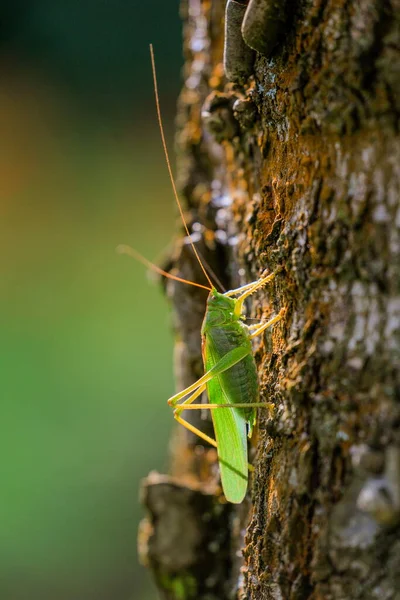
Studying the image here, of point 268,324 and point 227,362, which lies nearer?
point 268,324

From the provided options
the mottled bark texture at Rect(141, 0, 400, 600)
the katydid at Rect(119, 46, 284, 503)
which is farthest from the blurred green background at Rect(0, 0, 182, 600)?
the mottled bark texture at Rect(141, 0, 400, 600)

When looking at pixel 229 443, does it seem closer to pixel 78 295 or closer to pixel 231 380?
pixel 231 380

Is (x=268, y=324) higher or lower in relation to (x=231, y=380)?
higher

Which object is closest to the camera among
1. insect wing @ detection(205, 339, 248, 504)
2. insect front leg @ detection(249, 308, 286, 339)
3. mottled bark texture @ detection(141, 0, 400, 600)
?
mottled bark texture @ detection(141, 0, 400, 600)

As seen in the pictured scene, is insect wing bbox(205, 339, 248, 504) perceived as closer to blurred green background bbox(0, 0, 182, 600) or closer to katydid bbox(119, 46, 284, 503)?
katydid bbox(119, 46, 284, 503)

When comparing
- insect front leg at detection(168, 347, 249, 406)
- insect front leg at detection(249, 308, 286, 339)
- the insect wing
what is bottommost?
the insect wing

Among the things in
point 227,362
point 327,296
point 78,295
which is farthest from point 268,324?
point 78,295

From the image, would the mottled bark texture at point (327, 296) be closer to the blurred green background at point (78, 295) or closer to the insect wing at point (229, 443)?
the insect wing at point (229, 443)
